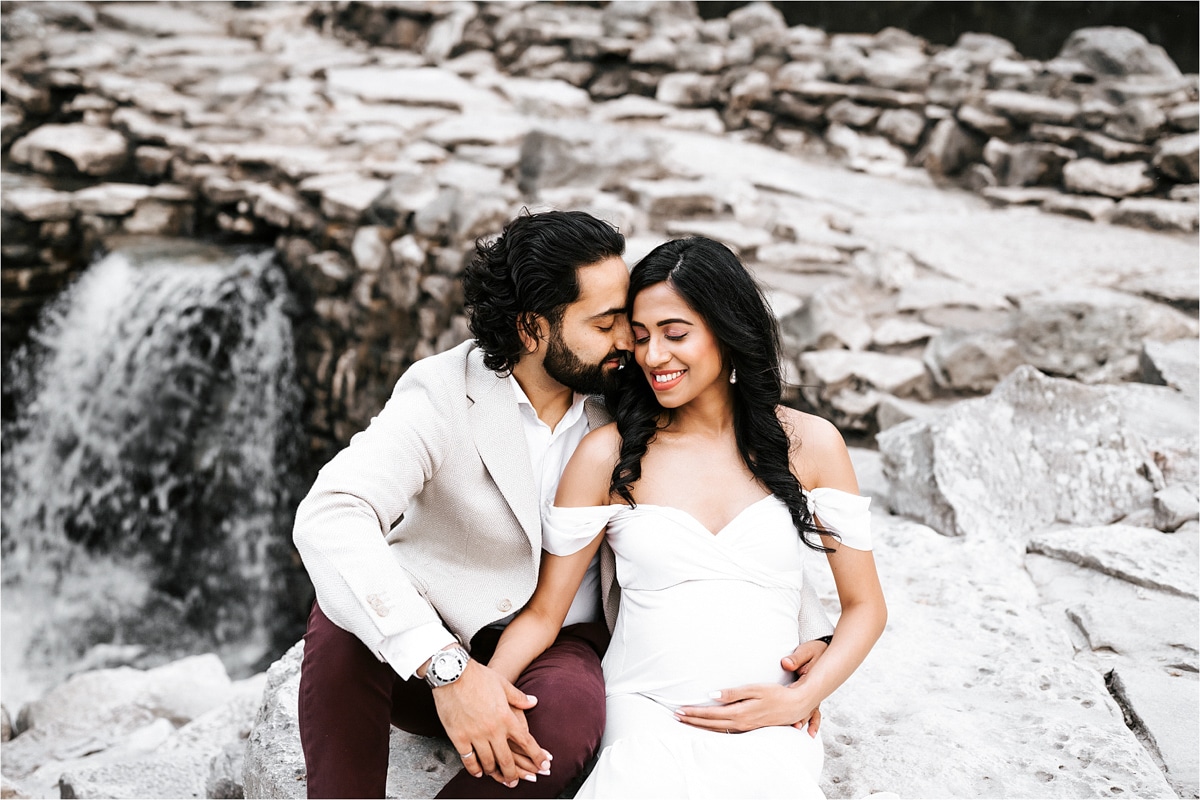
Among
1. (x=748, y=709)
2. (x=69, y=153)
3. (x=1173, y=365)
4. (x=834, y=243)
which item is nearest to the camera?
(x=748, y=709)

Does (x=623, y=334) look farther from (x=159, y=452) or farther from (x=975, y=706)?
(x=159, y=452)

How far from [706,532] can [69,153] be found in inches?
259

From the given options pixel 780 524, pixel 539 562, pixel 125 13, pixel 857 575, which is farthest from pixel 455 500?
pixel 125 13

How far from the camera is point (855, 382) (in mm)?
4426

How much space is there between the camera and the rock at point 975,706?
2025mm

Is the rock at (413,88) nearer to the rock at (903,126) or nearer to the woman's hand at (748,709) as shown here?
the rock at (903,126)

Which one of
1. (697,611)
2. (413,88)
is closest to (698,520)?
(697,611)

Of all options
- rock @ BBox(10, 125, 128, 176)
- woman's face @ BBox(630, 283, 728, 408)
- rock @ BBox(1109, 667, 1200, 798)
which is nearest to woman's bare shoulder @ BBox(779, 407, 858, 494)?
woman's face @ BBox(630, 283, 728, 408)

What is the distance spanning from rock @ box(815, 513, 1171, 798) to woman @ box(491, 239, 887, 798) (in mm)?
330

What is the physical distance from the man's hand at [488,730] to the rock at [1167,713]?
1404 millimetres

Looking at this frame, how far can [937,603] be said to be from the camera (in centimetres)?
273

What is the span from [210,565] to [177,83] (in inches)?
175

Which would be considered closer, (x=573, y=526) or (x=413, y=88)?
(x=573, y=526)

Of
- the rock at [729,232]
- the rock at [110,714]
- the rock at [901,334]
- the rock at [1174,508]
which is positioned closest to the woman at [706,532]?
the rock at [1174,508]
